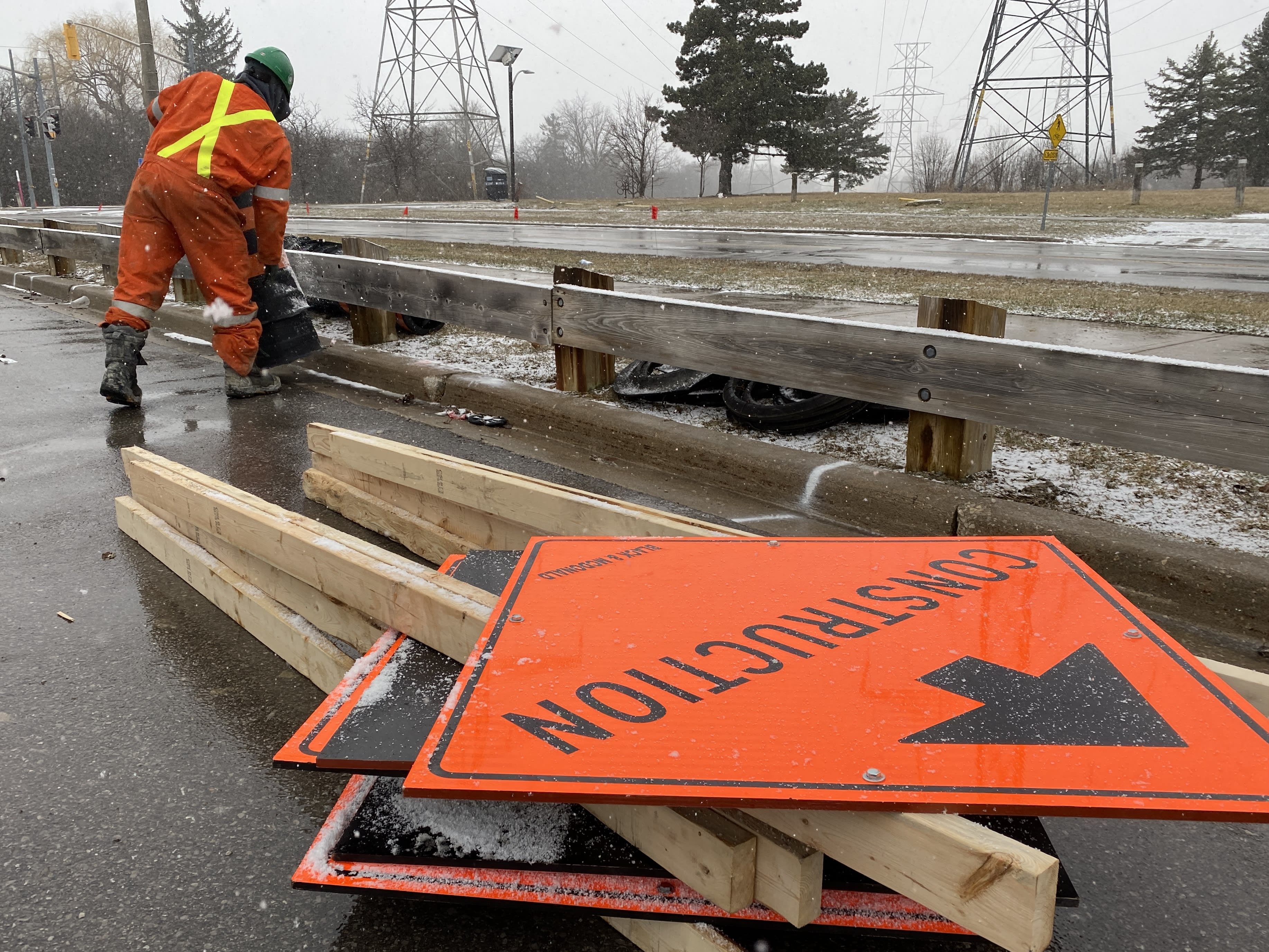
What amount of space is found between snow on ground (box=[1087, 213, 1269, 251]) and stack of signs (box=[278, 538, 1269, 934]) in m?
14.9

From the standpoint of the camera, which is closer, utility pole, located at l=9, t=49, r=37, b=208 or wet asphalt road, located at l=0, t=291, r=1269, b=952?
wet asphalt road, located at l=0, t=291, r=1269, b=952

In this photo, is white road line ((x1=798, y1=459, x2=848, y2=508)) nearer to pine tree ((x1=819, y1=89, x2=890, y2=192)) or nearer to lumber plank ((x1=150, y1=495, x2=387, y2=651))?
lumber plank ((x1=150, y1=495, x2=387, y2=651))

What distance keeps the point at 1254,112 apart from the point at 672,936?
6448 cm

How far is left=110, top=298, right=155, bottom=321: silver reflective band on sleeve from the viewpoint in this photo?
5.96 m

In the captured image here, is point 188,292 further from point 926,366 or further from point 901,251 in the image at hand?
point 901,251

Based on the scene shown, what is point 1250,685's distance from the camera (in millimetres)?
2018

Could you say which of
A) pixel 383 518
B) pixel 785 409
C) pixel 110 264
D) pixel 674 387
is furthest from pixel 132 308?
pixel 110 264

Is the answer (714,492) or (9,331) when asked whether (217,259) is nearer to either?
(714,492)

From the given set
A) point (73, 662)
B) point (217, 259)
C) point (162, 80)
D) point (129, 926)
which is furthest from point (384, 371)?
point (162, 80)

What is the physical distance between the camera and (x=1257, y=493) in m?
3.91

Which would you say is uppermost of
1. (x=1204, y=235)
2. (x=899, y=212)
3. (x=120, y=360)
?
(x=899, y=212)

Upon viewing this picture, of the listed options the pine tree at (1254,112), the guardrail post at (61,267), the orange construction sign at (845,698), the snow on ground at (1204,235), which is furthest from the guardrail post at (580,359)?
the pine tree at (1254,112)

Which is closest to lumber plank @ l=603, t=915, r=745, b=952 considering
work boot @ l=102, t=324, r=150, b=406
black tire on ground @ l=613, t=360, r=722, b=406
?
black tire on ground @ l=613, t=360, r=722, b=406

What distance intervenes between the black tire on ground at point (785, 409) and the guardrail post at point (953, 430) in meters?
0.68
